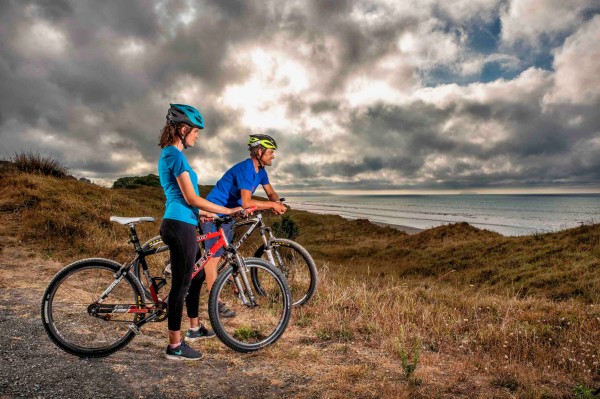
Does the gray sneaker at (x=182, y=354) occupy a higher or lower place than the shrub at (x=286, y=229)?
higher

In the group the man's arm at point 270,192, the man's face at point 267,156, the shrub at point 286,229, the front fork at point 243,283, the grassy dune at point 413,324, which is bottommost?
the shrub at point 286,229

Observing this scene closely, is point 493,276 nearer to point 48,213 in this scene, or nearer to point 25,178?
point 48,213

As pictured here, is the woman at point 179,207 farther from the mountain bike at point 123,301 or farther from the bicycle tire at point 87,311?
the bicycle tire at point 87,311

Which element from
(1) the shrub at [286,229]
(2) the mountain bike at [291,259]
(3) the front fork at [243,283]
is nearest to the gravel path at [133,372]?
(3) the front fork at [243,283]

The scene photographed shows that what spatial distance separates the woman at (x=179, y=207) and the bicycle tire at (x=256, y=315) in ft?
1.32

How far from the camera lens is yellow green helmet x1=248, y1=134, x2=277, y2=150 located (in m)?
6.06

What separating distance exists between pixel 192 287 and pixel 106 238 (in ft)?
27.4

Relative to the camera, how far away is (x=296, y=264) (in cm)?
716

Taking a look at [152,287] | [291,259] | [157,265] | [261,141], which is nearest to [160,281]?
[152,287]

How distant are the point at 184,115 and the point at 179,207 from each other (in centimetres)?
104

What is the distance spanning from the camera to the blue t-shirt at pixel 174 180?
399 centimetres

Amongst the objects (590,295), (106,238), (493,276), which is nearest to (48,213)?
(106,238)

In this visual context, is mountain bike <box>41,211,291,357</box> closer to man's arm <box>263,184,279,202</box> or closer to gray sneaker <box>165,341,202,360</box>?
gray sneaker <box>165,341,202,360</box>

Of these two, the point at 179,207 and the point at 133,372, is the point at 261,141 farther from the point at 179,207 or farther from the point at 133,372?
the point at 133,372
